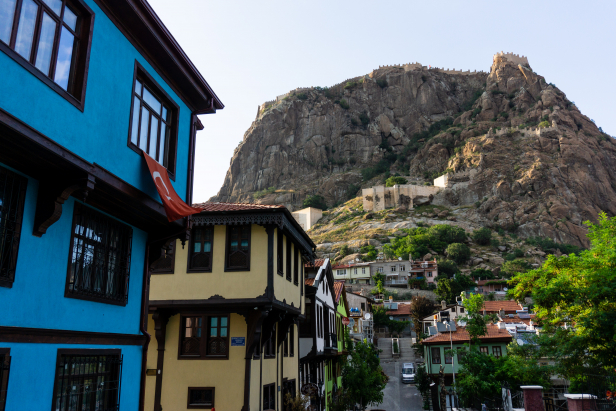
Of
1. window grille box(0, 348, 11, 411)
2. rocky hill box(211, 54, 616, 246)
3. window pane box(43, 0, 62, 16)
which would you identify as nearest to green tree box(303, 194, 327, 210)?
rocky hill box(211, 54, 616, 246)

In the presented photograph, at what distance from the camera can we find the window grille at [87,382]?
25.6 ft

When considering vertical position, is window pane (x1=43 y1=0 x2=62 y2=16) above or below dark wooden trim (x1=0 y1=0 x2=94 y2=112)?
above

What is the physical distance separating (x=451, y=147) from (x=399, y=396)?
118 metres

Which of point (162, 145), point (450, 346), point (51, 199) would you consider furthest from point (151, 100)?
point (450, 346)

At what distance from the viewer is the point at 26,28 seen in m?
6.95

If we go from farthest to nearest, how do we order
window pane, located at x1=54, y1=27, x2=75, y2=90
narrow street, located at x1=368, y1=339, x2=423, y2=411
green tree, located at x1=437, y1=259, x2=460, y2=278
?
green tree, located at x1=437, y1=259, x2=460, y2=278 → narrow street, located at x1=368, y1=339, x2=423, y2=411 → window pane, located at x1=54, y1=27, x2=75, y2=90

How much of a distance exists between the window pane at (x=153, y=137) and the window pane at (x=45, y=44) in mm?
3175

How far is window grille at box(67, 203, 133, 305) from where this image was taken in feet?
27.8

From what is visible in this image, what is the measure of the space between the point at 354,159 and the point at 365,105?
23.3 meters

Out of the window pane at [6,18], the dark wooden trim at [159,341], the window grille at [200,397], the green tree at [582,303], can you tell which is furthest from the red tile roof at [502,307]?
the window pane at [6,18]

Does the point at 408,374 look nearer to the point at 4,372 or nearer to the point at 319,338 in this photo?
the point at 319,338

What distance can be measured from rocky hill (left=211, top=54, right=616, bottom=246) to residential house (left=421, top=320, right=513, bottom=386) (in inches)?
3104

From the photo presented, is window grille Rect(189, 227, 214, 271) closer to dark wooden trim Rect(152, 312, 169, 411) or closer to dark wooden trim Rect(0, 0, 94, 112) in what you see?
dark wooden trim Rect(152, 312, 169, 411)

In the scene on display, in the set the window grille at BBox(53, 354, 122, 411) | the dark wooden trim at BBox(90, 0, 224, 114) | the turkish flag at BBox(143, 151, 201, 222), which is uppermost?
the dark wooden trim at BBox(90, 0, 224, 114)
